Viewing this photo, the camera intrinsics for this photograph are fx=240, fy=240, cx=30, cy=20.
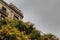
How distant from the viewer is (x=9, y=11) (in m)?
44.5

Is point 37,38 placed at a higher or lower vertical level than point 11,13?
lower

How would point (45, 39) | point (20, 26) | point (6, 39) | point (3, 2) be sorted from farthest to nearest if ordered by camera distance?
1. point (3, 2)
2. point (20, 26)
3. point (45, 39)
4. point (6, 39)

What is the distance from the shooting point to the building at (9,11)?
42344 millimetres

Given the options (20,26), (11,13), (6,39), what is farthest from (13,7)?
(6,39)

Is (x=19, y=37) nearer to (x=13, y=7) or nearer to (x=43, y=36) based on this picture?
(x=43, y=36)

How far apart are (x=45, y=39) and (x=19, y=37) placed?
442cm

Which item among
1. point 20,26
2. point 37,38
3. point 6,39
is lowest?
point 6,39

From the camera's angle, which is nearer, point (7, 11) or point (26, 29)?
point (26, 29)

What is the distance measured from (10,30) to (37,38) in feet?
15.5

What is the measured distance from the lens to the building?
42.3 meters

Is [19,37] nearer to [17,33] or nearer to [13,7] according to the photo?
[17,33]

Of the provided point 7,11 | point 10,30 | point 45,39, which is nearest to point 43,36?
point 45,39

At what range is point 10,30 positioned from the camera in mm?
30391

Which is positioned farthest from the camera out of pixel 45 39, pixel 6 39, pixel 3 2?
pixel 3 2
